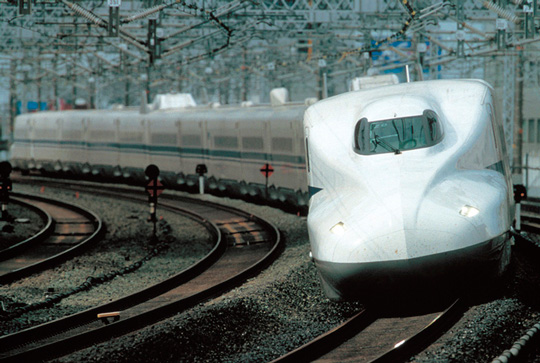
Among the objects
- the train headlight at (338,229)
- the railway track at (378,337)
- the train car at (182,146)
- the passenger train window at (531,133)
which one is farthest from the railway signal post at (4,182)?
the passenger train window at (531,133)

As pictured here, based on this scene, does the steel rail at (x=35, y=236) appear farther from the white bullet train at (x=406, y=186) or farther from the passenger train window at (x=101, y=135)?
the passenger train window at (x=101, y=135)

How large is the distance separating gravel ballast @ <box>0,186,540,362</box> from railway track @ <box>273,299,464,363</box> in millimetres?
186

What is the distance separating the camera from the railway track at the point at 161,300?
10.6 metres

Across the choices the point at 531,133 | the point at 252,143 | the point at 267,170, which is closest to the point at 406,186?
the point at 267,170

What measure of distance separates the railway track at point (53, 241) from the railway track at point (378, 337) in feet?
26.1

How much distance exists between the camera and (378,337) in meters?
10.4

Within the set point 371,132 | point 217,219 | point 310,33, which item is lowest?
point 217,219

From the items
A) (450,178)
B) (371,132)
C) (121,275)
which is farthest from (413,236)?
(121,275)

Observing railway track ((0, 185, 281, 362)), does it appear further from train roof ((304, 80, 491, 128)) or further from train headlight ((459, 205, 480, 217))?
train headlight ((459, 205, 480, 217))

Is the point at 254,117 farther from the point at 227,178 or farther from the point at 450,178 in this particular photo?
the point at 450,178

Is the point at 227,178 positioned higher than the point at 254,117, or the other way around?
the point at 254,117

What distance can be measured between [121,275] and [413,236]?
8.40 m

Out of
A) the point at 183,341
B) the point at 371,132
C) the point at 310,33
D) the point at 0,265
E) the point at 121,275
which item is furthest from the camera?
the point at 310,33

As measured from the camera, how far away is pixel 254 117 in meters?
30.0
